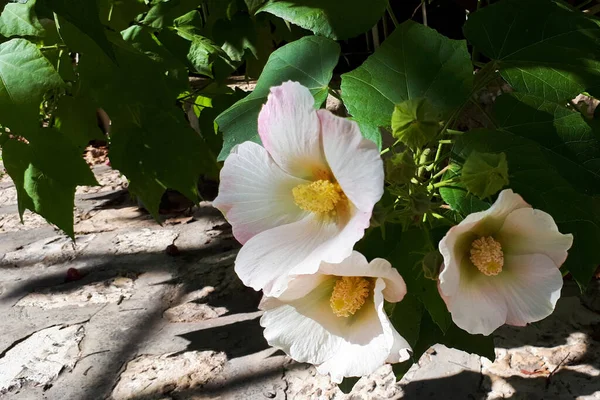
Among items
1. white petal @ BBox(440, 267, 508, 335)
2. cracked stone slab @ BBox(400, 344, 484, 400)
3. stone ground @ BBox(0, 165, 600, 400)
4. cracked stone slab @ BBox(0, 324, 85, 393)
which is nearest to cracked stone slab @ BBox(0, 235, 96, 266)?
stone ground @ BBox(0, 165, 600, 400)

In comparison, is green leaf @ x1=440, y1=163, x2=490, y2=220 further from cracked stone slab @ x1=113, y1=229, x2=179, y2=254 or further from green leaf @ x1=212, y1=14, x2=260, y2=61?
cracked stone slab @ x1=113, y1=229, x2=179, y2=254

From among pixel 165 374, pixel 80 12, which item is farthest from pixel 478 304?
pixel 165 374

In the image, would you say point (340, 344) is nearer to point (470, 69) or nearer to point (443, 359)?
point (470, 69)

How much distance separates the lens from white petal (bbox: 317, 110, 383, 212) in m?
0.39

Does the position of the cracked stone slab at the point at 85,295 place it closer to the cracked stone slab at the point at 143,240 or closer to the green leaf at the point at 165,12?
the cracked stone slab at the point at 143,240

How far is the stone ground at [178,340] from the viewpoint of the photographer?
3.92ft

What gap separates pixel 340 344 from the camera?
48cm

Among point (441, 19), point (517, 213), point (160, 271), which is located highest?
point (517, 213)

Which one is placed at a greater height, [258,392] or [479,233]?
[479,233]

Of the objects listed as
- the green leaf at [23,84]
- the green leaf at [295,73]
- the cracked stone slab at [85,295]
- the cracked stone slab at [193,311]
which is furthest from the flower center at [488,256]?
the cracked stone slab at [85,295]

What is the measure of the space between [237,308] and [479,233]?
1.12 metres

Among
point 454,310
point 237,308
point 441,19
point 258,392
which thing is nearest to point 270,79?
point 454,310

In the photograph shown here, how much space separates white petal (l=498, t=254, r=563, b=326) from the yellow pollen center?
0.45 feet

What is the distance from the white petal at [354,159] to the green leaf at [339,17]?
21 centimetres
